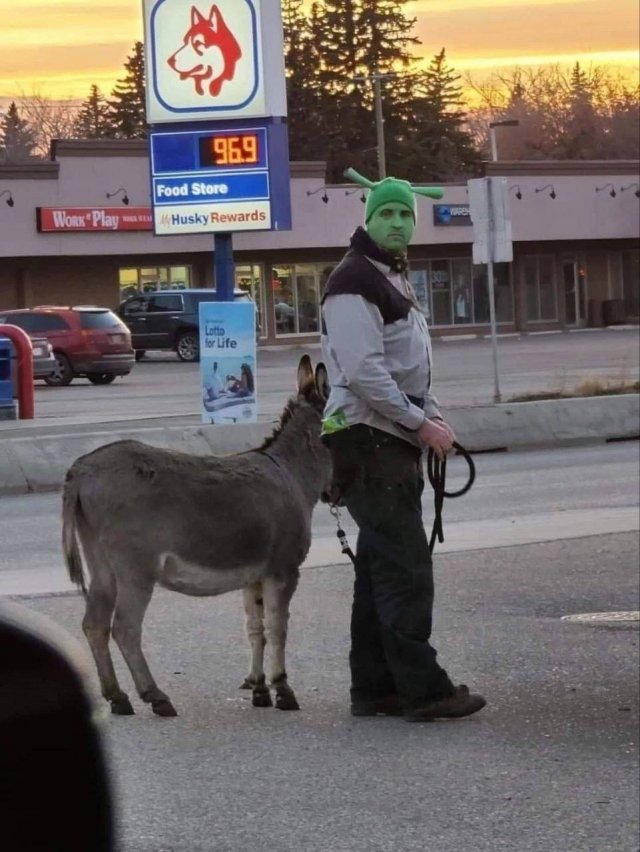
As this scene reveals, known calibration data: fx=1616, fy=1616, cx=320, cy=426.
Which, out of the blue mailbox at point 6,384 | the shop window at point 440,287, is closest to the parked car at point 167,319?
the blue mailbox at point 6,384

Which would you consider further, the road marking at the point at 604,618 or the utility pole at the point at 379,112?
the road marking at the point at 604,618

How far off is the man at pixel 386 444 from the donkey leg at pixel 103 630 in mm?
1023

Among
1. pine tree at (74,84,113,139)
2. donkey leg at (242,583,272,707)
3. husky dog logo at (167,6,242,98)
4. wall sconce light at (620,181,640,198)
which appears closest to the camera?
pine tree at (74,84,113,139)

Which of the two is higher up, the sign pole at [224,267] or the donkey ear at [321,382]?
the sign pole at [224,267]

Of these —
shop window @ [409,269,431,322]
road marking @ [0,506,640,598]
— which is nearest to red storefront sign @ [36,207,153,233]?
shop window @ [409,269,431,322]

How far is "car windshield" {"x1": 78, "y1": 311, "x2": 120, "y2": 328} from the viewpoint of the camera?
13.3ft

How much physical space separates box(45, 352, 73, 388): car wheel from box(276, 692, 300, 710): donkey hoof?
4.35 feet

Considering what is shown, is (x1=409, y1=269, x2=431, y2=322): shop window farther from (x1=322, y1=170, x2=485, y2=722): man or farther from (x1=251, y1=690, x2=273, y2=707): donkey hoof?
(x1=251, y1=690, x2=273, y2=707): donkey hoof

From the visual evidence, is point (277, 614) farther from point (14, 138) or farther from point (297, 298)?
point (14, 138)

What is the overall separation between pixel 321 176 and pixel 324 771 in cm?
188

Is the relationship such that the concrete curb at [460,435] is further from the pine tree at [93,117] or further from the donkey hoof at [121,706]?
the pine tree at [93,117]

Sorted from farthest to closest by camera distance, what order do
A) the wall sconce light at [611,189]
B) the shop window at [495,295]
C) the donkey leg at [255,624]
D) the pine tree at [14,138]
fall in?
the wall sconce light at [611,189] < the shop window at [495,295] < the donkey leg at [255,624] < the pine tree at [14,138]

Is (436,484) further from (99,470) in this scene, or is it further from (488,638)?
(488,638)

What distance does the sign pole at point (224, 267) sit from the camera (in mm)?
3650
